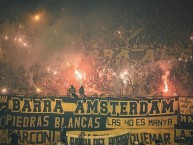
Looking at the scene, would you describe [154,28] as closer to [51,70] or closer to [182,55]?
[182,55]

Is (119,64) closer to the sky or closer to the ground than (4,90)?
closer to the sky

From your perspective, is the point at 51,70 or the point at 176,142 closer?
the point at 176,142

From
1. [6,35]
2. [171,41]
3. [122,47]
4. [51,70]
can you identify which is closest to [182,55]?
[171,41]

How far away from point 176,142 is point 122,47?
10655 millimetres

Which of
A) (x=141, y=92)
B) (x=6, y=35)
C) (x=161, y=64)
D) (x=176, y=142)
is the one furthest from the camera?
(x=6, y=35)

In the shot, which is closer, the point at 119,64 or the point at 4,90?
the point at 4,90

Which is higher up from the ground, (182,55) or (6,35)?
(6,35)

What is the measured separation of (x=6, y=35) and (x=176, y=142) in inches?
615

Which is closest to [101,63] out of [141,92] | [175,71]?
[141,92]

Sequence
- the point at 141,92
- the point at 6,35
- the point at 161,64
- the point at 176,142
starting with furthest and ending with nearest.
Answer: the point at 6,35, the point at 161,64, the point at 141,92, the point at 176,142

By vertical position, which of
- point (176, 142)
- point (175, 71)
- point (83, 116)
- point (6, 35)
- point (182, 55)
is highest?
point (6, 35)

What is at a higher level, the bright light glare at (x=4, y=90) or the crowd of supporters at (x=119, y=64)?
the crowd of supporters at (x=119, y=64)

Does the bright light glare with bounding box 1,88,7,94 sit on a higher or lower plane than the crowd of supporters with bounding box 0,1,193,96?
lower

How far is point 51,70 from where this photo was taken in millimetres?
19484
